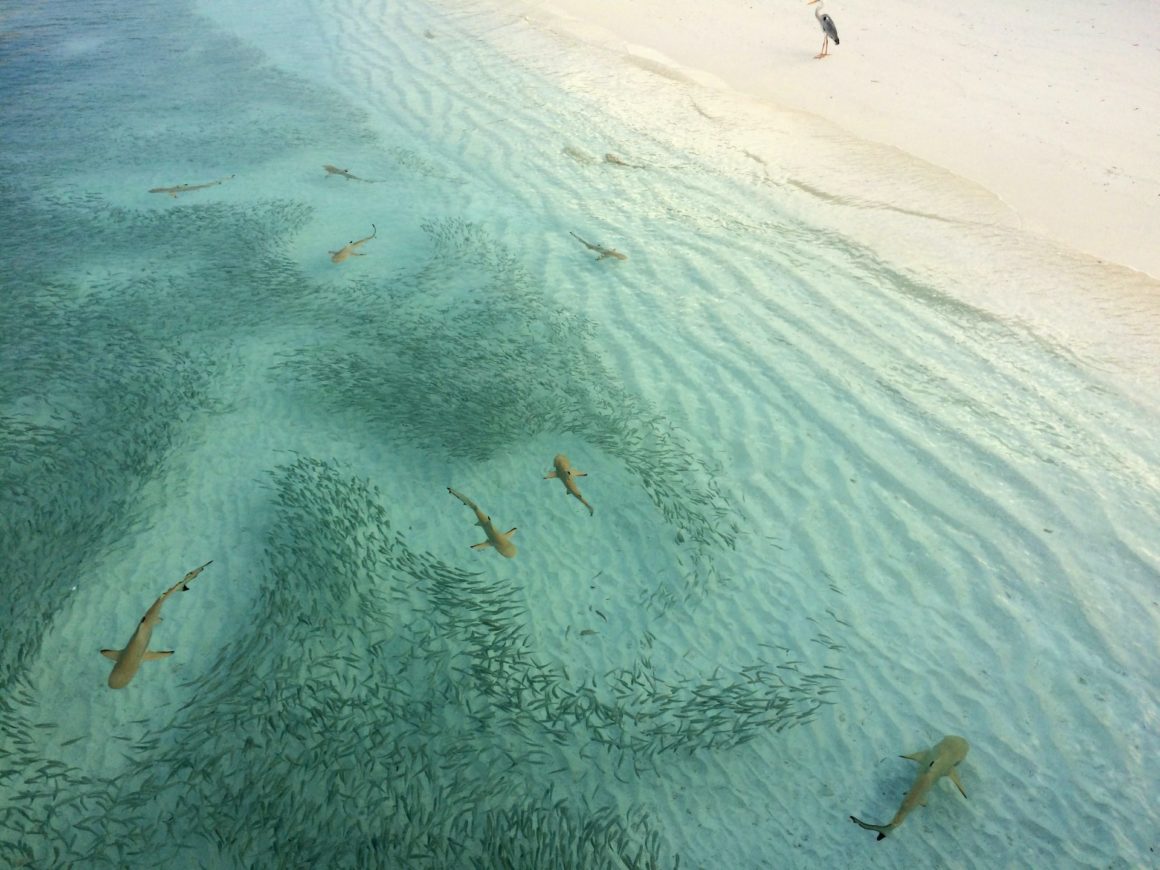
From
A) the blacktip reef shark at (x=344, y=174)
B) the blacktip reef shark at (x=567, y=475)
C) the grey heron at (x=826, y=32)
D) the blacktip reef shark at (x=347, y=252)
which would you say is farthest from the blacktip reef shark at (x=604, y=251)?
the grey heron at (x=826, y=32)

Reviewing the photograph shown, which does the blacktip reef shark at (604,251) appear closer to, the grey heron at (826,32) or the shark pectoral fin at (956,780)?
the shark pectoral fin at (956,780)

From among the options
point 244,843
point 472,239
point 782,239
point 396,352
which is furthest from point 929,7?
point 244,843

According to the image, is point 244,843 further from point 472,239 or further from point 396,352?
point 472,239

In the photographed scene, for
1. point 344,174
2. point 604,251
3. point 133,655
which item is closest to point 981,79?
point 604,251

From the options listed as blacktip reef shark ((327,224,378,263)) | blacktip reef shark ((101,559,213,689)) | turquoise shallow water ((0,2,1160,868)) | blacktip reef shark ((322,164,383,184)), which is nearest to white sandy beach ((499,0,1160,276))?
turquoise shallow water ((0,2,1160,868))

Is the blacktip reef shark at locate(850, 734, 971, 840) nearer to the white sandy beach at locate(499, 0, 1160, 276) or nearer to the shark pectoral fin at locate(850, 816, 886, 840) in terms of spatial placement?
the shark pectoral fin at locate(850, 816, 886, 840)
